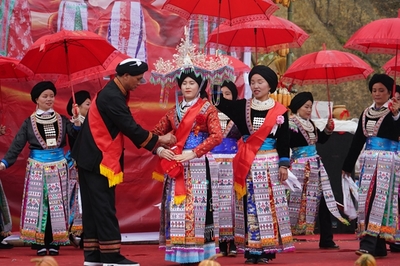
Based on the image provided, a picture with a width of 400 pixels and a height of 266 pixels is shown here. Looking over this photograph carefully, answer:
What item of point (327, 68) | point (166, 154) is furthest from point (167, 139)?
point (327, 68)

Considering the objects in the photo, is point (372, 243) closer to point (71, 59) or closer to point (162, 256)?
point (162, 256)

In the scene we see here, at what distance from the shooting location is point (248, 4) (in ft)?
26.3

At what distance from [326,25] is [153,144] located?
511 inches

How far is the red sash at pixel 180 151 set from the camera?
6867 millimetres

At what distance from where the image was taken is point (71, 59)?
27.8 feet

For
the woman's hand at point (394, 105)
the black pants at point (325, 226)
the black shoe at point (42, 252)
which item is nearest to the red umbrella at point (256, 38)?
the woman's hand at point (394, 105)

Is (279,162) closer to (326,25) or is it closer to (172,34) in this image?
(172,34)

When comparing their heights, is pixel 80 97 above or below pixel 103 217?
above

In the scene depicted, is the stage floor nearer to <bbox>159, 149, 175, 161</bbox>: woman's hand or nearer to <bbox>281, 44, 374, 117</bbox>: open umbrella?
<bbox>159, 149, 175, 161</bbox>: woman's hand

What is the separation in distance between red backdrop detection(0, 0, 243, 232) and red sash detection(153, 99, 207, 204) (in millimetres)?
2526

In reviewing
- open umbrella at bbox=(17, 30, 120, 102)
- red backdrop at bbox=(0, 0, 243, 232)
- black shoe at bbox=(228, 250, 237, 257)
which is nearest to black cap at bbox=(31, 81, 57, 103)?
open umbrella at bbox=(17, 30, 120, 102)

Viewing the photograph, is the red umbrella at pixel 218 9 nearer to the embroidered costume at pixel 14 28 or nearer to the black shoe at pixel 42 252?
the embroidered costume at pixel 14 28

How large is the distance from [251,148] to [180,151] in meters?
0.80

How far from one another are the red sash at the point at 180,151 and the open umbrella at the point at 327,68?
2145 mm
